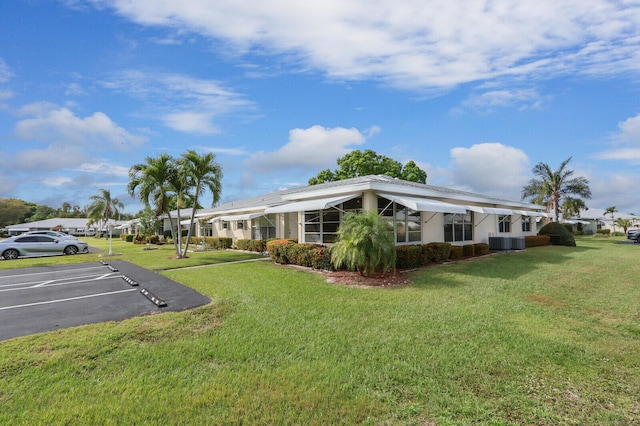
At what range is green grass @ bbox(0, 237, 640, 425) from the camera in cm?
364

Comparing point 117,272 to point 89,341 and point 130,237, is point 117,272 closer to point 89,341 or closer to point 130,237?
point 89,341

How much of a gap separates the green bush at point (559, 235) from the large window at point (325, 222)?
2081cm

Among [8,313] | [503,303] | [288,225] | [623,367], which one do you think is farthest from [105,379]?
[288,225]

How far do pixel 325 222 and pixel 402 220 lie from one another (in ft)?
12.3

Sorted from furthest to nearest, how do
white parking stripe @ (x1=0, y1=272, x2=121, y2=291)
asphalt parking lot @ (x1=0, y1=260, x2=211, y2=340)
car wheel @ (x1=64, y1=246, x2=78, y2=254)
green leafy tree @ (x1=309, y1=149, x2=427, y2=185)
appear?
green leafy tree @ (x1=309, y1=149, x2=427, y2=185) < car wheel @ (x1=64, y1=246, x2=78, y2=254) < white parking stripe @ (x1=0, y1=272, x2=121, y2=291) < asphalt parking lot @ (x1=0, y1=260, x2=211, y2=340)

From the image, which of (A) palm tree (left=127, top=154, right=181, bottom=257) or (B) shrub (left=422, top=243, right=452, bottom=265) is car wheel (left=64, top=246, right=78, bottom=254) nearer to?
(A) palm tree (left=127, top=154, right=181, bottom=257)

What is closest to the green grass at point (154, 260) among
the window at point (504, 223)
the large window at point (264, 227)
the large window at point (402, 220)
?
the large window at point (264, 227)

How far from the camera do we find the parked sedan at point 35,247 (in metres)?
20.7

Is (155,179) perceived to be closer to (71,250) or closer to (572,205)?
(71,250)

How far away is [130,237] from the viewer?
44000 mm

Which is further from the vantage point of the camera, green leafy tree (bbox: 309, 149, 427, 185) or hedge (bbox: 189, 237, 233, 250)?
green leafy tree (bbox: 309, 149, 427, 185)

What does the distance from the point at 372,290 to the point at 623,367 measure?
5550 mm

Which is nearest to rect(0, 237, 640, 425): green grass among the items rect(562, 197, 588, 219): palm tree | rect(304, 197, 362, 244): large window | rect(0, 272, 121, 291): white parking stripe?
rect(0, 272, 121, 291): white parking stripe

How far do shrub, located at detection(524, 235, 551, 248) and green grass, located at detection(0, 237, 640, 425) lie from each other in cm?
1702
